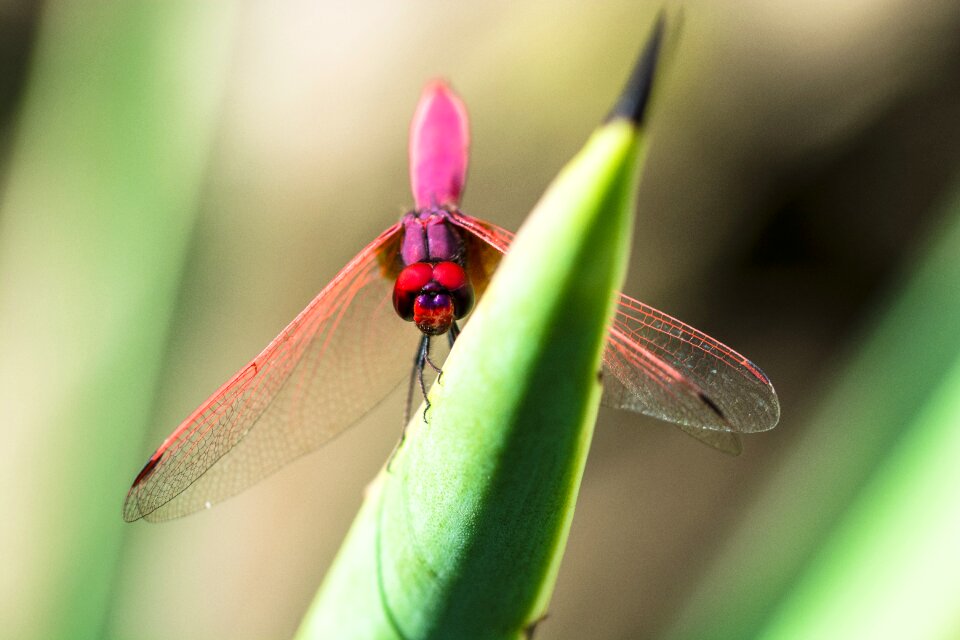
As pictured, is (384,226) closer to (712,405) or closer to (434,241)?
(434,241)

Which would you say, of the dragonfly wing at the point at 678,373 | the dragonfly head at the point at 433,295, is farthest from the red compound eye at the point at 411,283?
the dragonfly wing at the point at 678,373

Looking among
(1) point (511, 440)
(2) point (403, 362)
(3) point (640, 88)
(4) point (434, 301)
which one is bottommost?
(2) point (403, 362)

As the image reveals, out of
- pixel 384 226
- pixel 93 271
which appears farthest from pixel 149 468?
pixel 384 226

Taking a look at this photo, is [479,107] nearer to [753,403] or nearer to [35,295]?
[35,295]

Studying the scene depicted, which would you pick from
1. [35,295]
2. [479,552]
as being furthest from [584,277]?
[35,295]

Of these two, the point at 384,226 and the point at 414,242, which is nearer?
the point at 414,242

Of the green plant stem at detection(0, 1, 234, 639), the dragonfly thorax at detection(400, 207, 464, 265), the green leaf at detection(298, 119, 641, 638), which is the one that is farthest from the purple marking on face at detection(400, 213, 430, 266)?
the green plant stem at detection(0, 1, 234, 639)

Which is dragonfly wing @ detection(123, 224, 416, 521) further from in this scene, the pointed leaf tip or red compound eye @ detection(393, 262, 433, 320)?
the pointed leaf tip
